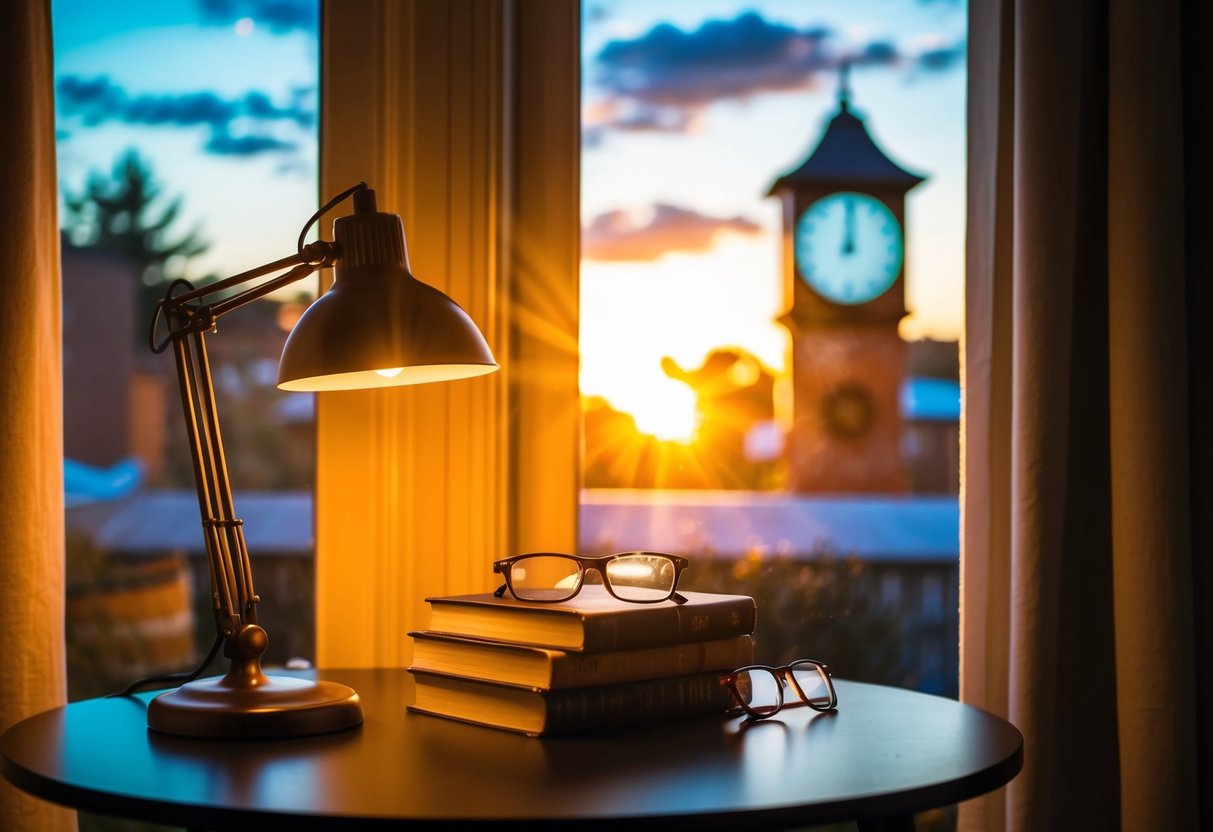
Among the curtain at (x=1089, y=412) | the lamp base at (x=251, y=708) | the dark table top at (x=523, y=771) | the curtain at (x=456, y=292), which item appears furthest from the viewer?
the curtain at (x=456, y=292)

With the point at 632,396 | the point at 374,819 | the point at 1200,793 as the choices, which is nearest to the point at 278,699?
the point at 374,819

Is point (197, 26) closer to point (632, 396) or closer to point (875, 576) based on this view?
point (632, 396)

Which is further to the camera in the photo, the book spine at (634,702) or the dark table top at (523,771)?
the book spine at (634,702)

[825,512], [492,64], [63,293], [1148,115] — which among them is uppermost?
[492,64]

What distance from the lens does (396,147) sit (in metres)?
1.59

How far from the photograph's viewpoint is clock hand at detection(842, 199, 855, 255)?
1.68 meters

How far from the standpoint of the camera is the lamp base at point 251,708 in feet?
3.29

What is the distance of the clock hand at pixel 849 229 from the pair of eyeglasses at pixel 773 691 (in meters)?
0.68

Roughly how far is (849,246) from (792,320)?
13cm

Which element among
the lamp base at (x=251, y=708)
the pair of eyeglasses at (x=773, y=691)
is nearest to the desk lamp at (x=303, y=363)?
the lamp base at (x=251, y=708)

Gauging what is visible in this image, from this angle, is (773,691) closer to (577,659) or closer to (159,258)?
(577,659)

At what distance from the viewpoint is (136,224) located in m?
1.71

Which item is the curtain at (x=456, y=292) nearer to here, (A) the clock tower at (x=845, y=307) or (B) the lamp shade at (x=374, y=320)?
(A) the clock tower at (x=845, y=307)

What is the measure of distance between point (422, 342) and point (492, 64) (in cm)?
65
